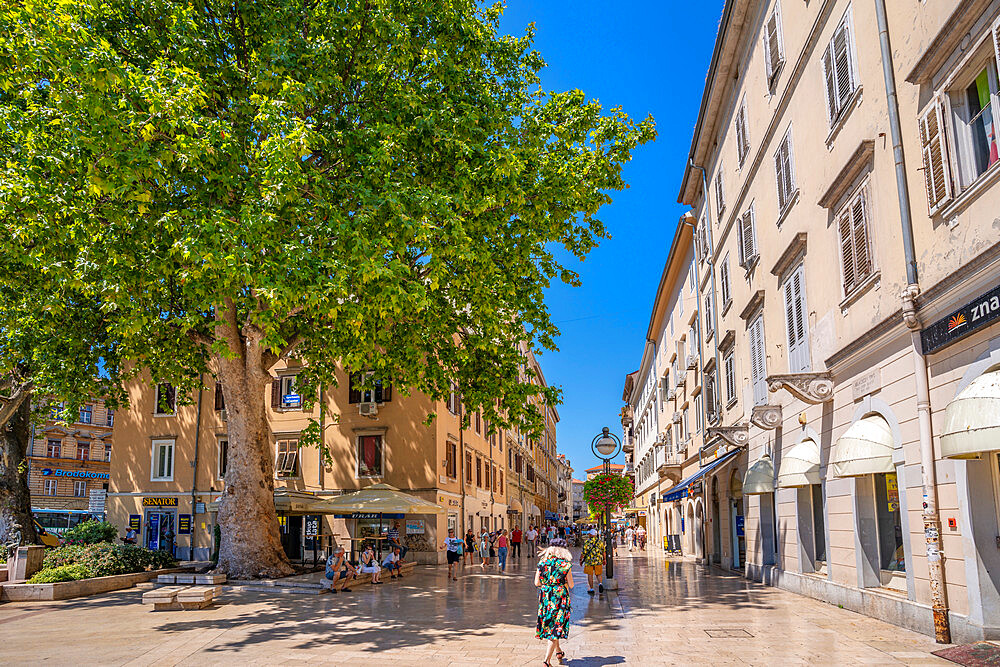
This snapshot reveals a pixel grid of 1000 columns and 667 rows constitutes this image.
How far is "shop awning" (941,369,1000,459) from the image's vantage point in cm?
788

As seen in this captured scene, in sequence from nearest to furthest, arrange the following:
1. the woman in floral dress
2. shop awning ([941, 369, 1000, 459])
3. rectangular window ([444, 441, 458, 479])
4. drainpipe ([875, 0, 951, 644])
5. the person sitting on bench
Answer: shop awning ([941, 369, 1000, 459]) → the woman in floral dress → drainpipe ([875, 0, 951, 644]) → the person sitting on bench → rectangular window ([444, 441, 458, 479])

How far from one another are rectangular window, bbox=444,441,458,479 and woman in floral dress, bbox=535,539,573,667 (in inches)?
871

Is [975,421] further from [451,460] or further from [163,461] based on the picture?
[163,461]

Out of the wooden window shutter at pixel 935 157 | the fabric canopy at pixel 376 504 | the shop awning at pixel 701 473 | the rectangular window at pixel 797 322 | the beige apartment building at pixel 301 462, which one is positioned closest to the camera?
the wooden window shutter at pixel 935 157

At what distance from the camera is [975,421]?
8.08 meters

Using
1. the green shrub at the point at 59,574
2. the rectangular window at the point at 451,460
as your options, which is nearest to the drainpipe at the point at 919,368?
the green shrub at the point at 59,574

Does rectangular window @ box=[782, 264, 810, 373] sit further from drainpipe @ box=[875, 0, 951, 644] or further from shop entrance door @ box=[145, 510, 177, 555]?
shop entrance door @ box=[145, 510, 177, 555]

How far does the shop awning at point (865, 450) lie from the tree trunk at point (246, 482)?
14.6 metres

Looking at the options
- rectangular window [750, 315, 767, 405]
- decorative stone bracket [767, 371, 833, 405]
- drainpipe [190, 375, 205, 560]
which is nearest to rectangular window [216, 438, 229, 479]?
drainpipe [190, 375, 205, 560]

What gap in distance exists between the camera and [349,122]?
17.1 metres

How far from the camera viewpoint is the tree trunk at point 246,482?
1972cm

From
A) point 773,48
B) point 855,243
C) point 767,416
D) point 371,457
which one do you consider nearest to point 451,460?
point 371,457

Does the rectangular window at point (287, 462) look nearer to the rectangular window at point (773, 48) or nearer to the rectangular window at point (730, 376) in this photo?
the rectangular window at point (730, 376)

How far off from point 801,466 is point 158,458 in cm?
2959
